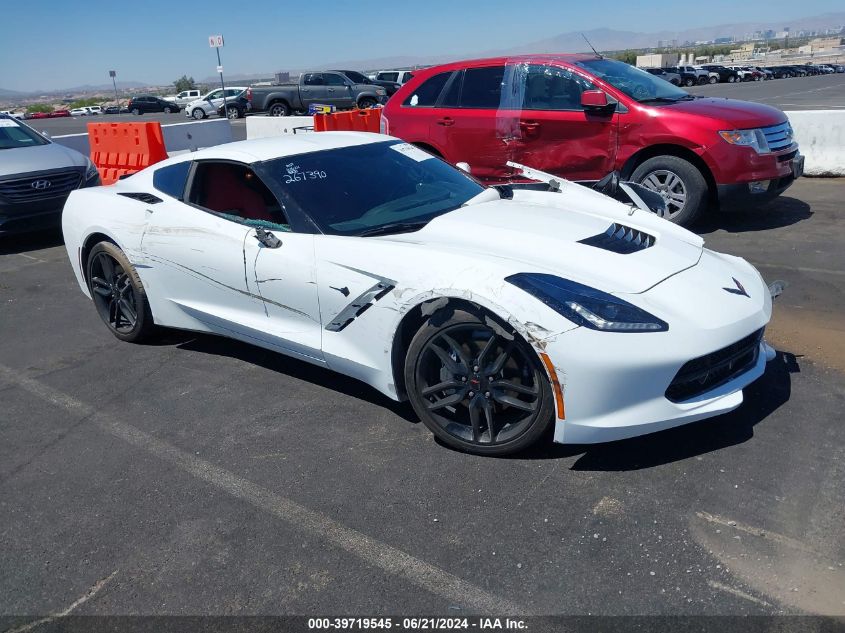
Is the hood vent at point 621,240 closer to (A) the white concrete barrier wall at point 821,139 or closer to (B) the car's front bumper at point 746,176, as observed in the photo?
(B) the car's front bumper at point 746,176

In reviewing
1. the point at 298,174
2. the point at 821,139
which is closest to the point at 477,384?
the point at 298,174

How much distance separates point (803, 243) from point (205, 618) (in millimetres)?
6132

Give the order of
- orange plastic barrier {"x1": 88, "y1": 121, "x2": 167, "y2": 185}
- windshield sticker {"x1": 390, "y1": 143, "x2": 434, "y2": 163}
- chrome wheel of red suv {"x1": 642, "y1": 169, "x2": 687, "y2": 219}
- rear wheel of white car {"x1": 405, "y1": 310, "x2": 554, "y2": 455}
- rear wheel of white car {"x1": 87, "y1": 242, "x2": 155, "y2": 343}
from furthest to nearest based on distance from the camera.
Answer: orange plastic barrier {"x1": 88, "y1": 121, "x2": 167, "y2": 185}
chrome wheel of red suv {"x1": 642, "y1": 169, "x2": 687, "y2": 219}
rear wheel of white car {"x1": 87, "y1": 242, "x2": 155, "y2": 343}
windshield sticker {"x1": 390, "y1": 143, "x2": 434, "y2": 163}
rear wheel of white car {"x1": 405, "y1": 310, "x2": 554, "y2": 455}

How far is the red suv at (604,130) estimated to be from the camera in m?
6.85

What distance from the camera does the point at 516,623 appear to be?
236cm

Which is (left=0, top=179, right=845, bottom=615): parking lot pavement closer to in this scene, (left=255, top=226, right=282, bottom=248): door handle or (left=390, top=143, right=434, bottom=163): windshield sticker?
(left=255, top=226, right=282, bottom=248): door handle

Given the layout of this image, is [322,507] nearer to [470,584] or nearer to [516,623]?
[470,584]

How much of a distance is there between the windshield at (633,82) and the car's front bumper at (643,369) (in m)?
4.78

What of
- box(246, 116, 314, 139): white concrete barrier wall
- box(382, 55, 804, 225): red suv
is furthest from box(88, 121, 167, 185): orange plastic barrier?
box(382, 55, 804, 225): red suv

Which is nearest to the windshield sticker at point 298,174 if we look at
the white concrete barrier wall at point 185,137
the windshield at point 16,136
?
the windshield at point 16,136

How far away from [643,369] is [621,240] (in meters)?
0.94

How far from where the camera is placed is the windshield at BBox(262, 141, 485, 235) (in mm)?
3857

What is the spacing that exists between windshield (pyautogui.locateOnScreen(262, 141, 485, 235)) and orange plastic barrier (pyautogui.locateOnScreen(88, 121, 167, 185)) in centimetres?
650

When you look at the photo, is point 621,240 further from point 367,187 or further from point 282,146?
point 282,146
